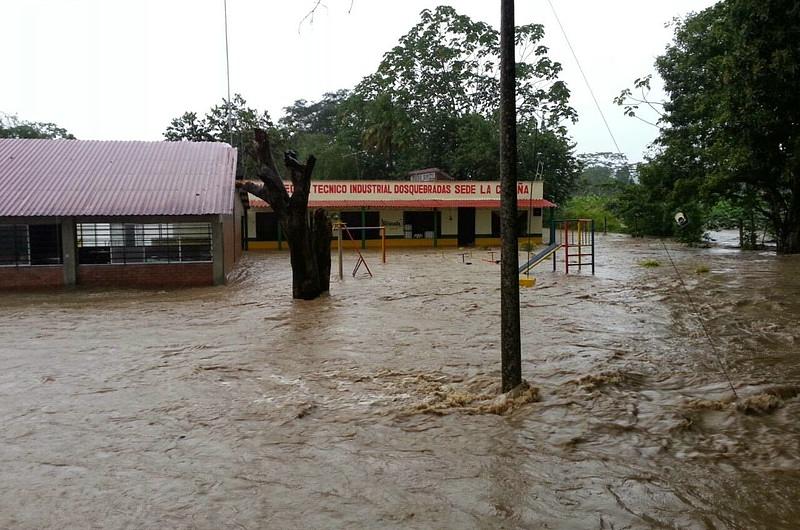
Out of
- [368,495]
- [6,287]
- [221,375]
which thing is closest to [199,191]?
[6,287]

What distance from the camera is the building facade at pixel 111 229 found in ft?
61.3

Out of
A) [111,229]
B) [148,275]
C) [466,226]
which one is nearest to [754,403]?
[148,275]

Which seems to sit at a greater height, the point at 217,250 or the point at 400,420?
the point at 217,250

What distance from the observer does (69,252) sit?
1889 cm

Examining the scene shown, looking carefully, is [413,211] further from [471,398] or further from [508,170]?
[508,170]

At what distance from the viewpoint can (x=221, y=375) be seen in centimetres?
898

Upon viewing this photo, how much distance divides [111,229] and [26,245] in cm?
231

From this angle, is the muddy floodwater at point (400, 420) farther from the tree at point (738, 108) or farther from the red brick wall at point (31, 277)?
the tree at point (738, 108)

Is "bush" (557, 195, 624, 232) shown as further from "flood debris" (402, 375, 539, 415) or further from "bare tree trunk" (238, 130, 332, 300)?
"flood debris" (402, 375, 539, 415)

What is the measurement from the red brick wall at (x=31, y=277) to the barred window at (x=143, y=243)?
2.44 feet

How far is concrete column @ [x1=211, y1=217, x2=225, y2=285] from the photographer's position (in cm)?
1933

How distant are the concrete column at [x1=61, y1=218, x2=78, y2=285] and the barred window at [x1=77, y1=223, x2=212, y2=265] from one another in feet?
0.82

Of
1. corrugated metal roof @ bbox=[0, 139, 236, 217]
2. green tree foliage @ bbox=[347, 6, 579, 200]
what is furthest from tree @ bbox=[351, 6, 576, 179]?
corrugated metal roof @ bbox=[0, 139, 236, 217]

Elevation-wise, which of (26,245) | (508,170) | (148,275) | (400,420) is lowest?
(400,420)
